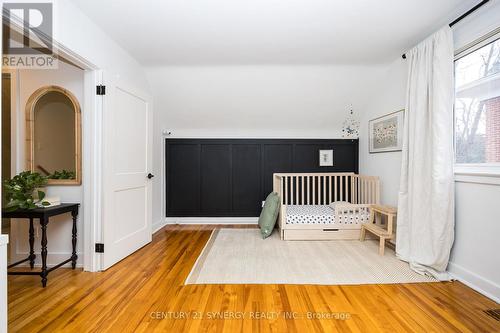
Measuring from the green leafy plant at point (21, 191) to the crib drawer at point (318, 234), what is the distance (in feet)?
8.92

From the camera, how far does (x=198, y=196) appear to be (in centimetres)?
429

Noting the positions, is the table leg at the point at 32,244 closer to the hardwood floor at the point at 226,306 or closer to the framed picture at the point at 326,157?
the hardwood floor at the point at 226,306

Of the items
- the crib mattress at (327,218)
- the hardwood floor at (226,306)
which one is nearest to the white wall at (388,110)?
the crib mattress at (327,218)

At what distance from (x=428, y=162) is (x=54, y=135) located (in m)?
3.84

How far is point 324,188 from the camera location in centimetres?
406

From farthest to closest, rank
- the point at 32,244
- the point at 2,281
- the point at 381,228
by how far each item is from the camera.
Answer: the point at 381,228, the point at 32,244, the point at 2,281

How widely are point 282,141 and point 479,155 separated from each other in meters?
2.63

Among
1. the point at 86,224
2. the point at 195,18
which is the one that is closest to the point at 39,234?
the point at 86,224

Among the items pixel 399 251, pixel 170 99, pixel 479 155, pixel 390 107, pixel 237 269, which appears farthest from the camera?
pixel 170 99

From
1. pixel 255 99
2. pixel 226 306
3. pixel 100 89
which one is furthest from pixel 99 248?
pixel 255 99

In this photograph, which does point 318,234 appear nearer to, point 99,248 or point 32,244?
point 99,248

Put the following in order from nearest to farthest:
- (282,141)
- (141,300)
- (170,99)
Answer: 1. (141,300)
2. (170,99)
3. (282,141)

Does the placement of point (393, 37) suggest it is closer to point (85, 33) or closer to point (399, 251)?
point (399, 251)

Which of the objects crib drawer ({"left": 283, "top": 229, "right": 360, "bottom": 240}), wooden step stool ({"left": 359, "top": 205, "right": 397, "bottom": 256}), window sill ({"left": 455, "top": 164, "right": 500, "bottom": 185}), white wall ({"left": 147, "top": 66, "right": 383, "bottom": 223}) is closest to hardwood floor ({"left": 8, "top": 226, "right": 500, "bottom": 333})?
wooden step stool ({"left": 359, "top": 205, "right": 397, "bottom": 256})
